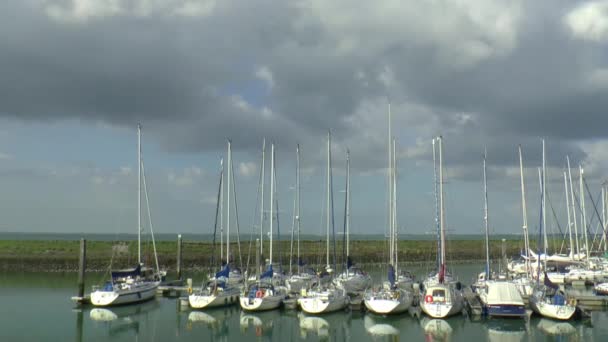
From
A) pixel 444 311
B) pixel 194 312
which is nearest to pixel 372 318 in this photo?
pixel 444 311

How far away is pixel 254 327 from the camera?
109ft

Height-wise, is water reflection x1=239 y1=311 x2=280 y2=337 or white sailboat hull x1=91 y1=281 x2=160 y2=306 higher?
white sailboat hull x1=91 y1=281 x2=160 y2=306

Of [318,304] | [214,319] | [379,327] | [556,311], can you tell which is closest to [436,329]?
[379,327]

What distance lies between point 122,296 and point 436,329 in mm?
21554

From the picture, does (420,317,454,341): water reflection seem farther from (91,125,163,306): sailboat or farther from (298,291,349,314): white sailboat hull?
(91,125,163,306): sailboat

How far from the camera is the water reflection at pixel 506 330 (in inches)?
1188

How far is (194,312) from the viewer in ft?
123

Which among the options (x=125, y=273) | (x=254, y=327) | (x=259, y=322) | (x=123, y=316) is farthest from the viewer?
(x=125, y=273)

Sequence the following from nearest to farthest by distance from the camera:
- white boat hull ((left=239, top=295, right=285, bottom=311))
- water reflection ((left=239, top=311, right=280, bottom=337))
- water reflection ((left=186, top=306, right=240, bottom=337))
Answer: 1. water reflection ((left=239, top=311, right=280, bottom=337))
2. water reflection ((left=186, top=306, right=240, bottom=337))
3. white boat hull ((left=239, top=295, right=285, bottom=311))

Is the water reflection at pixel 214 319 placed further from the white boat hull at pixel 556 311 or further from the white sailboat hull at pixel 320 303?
the white boat hull at pixel 556 311

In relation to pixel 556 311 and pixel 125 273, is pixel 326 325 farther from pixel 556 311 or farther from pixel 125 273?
pixel 125 273

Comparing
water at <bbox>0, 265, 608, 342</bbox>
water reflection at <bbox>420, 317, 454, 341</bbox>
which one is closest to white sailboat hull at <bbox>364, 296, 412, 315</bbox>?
water at <bbox>0, 265, 608, 342</bbox>

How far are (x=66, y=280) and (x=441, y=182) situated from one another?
39.3 m

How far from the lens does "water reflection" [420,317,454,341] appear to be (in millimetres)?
30206
